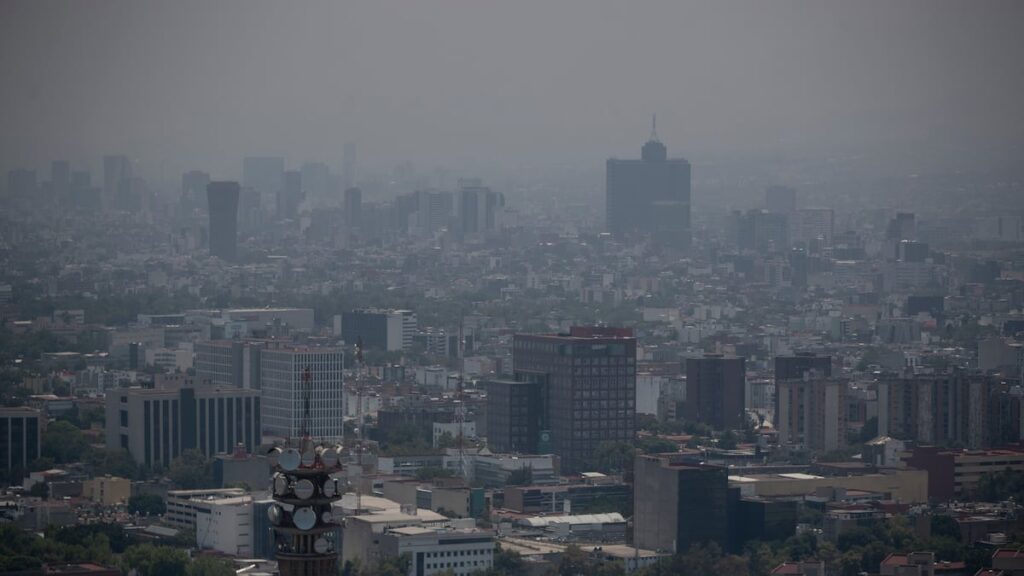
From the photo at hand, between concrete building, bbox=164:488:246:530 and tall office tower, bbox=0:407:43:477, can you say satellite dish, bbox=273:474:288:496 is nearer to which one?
concrete building, bbox=164:488:246:530

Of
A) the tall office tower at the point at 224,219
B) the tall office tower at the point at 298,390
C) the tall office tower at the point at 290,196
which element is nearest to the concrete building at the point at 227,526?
the tall office tower at the point at 298,390

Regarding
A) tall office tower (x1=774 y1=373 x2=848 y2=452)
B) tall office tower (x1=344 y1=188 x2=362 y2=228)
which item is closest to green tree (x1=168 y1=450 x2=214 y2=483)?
tall office tower (x1=774 y1=373 x2=848 y2=452)

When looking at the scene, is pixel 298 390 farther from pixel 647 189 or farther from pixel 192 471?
pixel 647 189

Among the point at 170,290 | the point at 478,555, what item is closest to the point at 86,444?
the point at 478,555

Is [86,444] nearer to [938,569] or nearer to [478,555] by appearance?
[478,555]

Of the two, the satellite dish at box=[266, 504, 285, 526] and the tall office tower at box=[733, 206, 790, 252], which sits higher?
the tall office tower at box=[733, 206, 790, 252]
